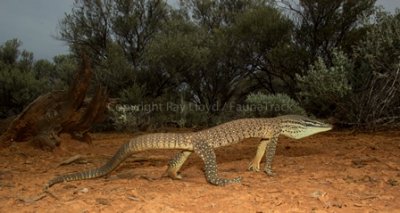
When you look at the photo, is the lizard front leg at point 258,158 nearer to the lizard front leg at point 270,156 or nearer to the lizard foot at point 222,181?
the lizard front leg at point 270,156

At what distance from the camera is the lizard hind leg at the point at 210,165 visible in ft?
16.5

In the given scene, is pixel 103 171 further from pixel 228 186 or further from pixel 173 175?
pixel 228 186

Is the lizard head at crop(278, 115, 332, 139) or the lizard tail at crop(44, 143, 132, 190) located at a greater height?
the lizard head at crop(278, 115, 332, 139)

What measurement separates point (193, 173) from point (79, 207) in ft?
7.20

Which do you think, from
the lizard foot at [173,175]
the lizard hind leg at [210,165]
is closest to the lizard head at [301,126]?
the lizard hind leg at [210,165]

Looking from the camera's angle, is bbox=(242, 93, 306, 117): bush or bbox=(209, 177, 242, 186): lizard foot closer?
bbox=(209, 177, 242, 186): lizard foot

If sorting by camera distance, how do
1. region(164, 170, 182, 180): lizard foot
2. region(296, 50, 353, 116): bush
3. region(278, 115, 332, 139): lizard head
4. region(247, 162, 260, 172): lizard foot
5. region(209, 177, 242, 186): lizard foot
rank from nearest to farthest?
region(209, 177, 242, 186): lizard foot → region(164, 170, 182, 180): lizard foot → region(247, 162, 260, 172): lizard foot → region(278, 115, 332, 139): lizard head → region(296, 50, 353, 116): bush

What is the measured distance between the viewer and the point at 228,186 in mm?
4906

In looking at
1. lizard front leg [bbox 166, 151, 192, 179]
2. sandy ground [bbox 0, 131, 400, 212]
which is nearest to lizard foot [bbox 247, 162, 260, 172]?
sandy ground [bbox 0, 131, 400, 212]

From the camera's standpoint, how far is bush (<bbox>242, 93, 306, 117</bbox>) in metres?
11.5

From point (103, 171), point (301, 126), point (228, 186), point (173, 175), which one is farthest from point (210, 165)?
point (301, 126)

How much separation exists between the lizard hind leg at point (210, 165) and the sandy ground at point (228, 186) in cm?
12

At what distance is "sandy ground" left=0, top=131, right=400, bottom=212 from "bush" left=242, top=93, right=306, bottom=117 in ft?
11.8

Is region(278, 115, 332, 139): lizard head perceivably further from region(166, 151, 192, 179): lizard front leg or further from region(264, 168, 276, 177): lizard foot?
region(166, 151, 192, 179): lizard front leg
